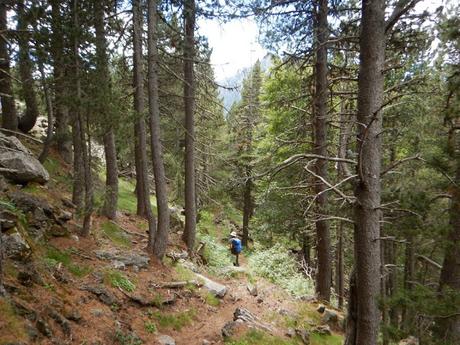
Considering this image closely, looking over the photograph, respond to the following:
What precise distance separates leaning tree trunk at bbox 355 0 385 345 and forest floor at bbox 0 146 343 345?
3.68m

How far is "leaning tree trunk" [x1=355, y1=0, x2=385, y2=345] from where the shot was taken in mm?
4617

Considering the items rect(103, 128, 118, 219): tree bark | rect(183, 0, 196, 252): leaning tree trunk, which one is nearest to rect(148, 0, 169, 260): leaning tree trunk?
rect(183, 0, 196, 252): leaning tree trunk

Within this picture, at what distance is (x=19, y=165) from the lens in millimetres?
8352

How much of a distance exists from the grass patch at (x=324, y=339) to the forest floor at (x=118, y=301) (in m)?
0.03

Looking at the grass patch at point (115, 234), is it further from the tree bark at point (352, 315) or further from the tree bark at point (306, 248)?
the tree bark at point (306, 248)

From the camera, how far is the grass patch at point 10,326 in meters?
4.16

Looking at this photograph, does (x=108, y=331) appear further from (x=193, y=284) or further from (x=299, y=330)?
(x=299, y=330)

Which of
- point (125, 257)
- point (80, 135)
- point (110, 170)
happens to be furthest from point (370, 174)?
point (110, 170)

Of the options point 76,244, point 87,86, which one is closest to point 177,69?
point 87,86

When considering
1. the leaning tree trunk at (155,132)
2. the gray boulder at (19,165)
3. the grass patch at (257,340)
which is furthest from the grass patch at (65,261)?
the grass patch at (257,340)

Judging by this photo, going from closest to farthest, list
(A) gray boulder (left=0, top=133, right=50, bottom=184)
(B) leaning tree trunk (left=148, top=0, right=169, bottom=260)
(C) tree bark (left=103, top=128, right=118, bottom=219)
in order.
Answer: (A) gray boulder (left=0, top=133, right=50, bottom=184)
(B) leaning tree trunk (left=148, top=0, right=169, bottom=260)
(C) tree bark (left=103, top=128, right=118, bottom=219)

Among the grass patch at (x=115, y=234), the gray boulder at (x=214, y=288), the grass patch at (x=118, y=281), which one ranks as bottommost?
the gray boulder at (x=214, y=288)

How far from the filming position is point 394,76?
10430 mm

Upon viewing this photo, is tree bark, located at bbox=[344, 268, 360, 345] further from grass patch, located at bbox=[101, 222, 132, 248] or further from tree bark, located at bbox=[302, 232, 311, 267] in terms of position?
tree bark, located at bbox=[302, 232, 311, 267]
